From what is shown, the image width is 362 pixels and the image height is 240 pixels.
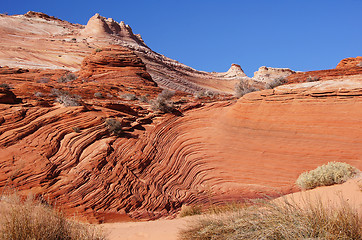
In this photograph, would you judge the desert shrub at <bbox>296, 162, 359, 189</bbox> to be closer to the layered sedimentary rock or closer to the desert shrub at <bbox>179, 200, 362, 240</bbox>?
the layered sedimentary rock

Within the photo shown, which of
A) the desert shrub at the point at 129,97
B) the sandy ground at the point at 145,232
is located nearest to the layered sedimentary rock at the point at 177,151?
the sandy ground at the point at 145,232

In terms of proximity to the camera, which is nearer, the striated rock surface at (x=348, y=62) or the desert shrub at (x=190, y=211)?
the desert shrub at (x=190, y=211)

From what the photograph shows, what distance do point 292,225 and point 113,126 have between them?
830 cm

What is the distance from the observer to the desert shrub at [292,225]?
3531mm

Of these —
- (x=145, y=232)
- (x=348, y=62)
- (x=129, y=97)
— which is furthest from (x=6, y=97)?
(x=348, y=62)

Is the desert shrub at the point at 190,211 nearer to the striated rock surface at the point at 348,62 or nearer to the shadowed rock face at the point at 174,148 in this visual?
the shadowed rock face at the point at 174,148

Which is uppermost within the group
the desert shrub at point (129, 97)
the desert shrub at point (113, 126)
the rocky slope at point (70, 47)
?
the rocky slope at point (70, 47)

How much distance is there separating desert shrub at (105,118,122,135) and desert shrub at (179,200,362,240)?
23.0 feet

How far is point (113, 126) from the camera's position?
10.8m

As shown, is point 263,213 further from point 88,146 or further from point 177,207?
point 88,146

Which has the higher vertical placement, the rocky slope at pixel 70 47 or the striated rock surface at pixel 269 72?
the rocky slope at pixel 70 47

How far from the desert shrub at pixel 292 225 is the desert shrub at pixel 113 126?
701 centimetres

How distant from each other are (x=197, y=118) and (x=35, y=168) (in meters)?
6.59

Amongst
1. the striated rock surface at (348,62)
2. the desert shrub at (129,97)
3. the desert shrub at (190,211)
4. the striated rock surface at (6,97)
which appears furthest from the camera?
the striated rock surface at (348,62)
